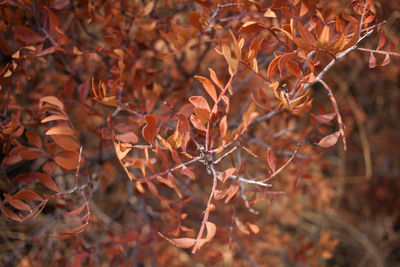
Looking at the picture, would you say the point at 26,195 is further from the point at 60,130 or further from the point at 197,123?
the point at 197,123

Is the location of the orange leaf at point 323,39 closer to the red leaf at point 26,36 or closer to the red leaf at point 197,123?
the red leaf at point 197,123

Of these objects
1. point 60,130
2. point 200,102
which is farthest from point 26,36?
point 200,102

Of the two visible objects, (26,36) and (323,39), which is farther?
(26,36)

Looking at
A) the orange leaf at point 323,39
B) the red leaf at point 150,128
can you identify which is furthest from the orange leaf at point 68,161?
the orange leaf at point 323,39

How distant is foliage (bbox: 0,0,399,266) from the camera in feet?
0.93

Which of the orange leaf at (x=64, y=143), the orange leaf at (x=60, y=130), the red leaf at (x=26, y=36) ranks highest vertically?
the red leaf at (x=26, y=36)

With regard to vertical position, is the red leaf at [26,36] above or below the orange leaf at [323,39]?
below

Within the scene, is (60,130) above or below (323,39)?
below

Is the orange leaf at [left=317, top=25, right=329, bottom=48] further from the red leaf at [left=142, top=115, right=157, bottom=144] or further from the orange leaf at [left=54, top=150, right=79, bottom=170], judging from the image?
the orange leaf at [left=54, top=150, right=79, bottom=170]

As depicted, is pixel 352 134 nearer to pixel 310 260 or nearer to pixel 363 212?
pixel 363 212

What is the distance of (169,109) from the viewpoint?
41 centimetres

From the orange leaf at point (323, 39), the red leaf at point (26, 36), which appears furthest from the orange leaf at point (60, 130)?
the orange leaf at point (323, 39)

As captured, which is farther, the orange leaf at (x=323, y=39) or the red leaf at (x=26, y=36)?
the red leaf at (x=26, y=36)

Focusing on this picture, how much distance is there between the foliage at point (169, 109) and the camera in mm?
283
